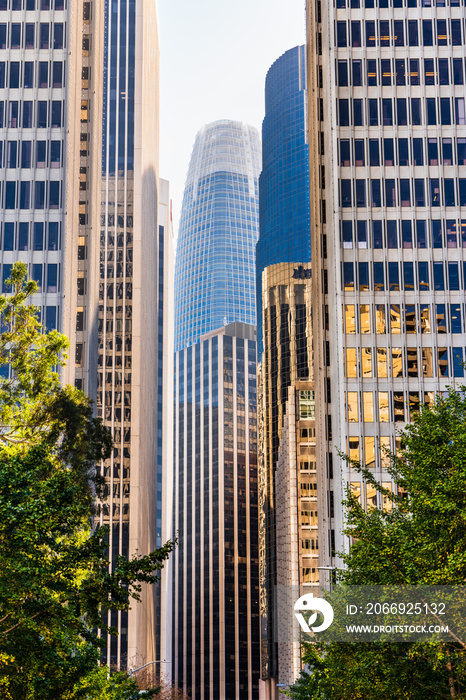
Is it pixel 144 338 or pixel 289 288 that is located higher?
pixel 289 288

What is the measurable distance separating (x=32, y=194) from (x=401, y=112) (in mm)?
32624

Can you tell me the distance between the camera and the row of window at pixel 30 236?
235ft

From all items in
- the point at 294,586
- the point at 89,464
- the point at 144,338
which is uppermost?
the point at 144,338

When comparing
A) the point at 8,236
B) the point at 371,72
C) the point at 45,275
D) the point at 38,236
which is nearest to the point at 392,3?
the point at 371,72

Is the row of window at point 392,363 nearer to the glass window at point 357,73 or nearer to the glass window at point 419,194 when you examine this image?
the glass window at point 419,194

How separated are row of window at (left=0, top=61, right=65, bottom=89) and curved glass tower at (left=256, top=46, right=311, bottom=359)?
340 feet

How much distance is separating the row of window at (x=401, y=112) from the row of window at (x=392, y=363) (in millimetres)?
20031

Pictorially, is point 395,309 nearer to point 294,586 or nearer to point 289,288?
point 294,586

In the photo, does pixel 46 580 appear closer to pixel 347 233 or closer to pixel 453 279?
pixel 347 233

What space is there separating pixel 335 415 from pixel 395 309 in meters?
10.4

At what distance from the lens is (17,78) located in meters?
74.9

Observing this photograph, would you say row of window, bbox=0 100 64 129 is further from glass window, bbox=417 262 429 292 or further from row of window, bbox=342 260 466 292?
glass window, bbox=417 262 429 292

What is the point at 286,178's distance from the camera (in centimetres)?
18312

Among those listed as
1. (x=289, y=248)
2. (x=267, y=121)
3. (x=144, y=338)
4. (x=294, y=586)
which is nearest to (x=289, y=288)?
(x=289, y=248)
